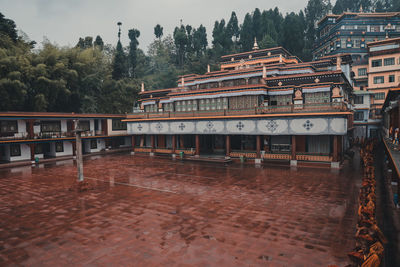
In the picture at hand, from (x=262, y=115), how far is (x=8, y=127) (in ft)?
98.0

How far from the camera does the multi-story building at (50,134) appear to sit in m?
30.7

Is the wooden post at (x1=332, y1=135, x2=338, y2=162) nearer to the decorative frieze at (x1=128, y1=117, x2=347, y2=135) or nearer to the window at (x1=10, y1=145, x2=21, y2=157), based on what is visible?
the decorative frieze at (x1=128, y1=117, x2=347, y2=135)

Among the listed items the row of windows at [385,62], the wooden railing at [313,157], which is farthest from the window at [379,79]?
the wooden railing at [313,157]

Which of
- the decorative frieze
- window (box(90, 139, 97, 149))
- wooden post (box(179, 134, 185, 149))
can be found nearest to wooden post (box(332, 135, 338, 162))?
the decorative frieze

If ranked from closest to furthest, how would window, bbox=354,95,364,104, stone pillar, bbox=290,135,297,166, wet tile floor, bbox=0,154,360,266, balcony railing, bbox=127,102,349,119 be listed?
wet tile floor, bbox=0,154,360,266
balcony railing, bbox=127,102,349,119
stone pillar, bbox=290,135,297,166
window, bbox=354,95,364,104

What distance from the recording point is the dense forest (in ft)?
118

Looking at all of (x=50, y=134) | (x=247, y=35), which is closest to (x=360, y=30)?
(x=247, y=35)

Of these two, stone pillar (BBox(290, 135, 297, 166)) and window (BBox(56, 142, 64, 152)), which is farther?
window (BBox(56, 142, 64, 152))

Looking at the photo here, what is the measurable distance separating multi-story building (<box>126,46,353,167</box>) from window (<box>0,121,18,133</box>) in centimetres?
1379

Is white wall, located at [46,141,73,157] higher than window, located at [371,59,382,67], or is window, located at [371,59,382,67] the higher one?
window, located at [371,59,382,67]

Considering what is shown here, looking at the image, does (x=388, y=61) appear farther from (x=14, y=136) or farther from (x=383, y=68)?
(x=14, y=136)

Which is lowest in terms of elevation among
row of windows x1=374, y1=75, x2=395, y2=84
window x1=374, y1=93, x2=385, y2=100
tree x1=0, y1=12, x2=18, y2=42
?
window x1=374, y1=93, x2=385, y2=100

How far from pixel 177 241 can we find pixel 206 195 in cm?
628

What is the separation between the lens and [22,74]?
35.1m
